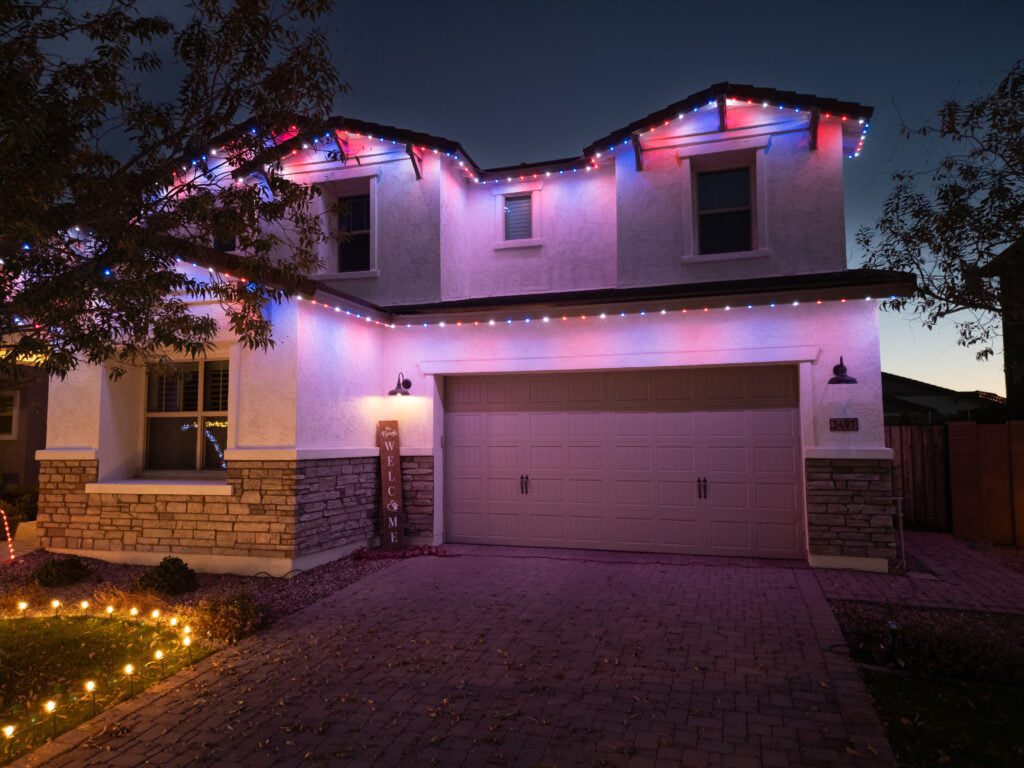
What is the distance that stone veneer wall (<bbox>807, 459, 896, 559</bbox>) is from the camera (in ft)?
27.7

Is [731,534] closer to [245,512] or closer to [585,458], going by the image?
[585,458]

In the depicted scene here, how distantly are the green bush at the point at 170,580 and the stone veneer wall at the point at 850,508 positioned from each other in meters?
7.69

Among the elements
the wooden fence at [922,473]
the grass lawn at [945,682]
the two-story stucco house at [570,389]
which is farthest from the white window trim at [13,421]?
the wooden fence at [922,473]

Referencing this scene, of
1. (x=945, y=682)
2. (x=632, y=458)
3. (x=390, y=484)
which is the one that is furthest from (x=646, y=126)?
(x=945, y=682)

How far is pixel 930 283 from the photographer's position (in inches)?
258

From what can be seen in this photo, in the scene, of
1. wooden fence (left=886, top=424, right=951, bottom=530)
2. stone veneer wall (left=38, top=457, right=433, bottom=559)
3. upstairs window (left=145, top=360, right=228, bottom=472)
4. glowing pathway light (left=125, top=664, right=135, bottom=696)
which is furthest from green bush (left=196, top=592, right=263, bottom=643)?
wooden fence (left=886, top=424, right=951, bottom=530)

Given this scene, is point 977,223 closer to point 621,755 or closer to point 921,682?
point 921,682

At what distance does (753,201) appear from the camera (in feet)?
34.3

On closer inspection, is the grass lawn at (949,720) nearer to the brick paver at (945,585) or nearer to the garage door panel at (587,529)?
the brick paver at (945,585)

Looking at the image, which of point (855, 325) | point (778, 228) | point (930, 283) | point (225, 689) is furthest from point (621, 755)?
point (778, 228)

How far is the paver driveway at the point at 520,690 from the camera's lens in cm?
396

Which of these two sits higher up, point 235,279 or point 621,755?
point 235,279

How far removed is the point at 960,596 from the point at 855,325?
3393 mm

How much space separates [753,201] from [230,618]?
915 centimetres
